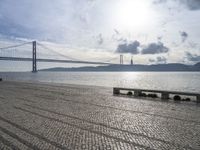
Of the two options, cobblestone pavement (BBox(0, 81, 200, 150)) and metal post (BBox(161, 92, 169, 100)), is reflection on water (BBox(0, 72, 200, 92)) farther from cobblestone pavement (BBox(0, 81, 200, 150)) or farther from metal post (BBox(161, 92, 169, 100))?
cobblestone pavement (BBox(0, 81, 200, 150))

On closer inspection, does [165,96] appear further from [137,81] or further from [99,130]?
[137,81]

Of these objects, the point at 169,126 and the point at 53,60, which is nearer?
the point at 169,126

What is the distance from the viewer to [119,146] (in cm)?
496

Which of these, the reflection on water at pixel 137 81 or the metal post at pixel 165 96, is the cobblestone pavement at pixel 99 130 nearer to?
the metal post at pixel 165 96

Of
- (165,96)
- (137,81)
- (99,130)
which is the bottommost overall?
(137,81)

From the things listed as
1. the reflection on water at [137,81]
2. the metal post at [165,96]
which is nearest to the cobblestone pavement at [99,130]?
the metal post at [165,96]

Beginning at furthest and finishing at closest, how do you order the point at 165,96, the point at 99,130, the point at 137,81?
the point at 137,81 → the point at 165,96 → the point at 99,130

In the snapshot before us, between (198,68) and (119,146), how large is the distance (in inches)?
6740

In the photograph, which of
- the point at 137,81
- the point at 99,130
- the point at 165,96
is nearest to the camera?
the point at 99,130

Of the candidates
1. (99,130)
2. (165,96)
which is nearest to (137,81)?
(165,96)

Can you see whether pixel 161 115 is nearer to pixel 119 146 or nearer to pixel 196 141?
pixel 196 141

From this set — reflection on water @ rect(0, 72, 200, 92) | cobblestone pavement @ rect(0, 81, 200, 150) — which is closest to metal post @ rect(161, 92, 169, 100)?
cobblestone pavement @ rect(0, 81, 200, 150)

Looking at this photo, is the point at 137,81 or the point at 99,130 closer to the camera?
the point at 99,130

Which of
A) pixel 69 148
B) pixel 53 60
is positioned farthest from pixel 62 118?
pixel 53 60
